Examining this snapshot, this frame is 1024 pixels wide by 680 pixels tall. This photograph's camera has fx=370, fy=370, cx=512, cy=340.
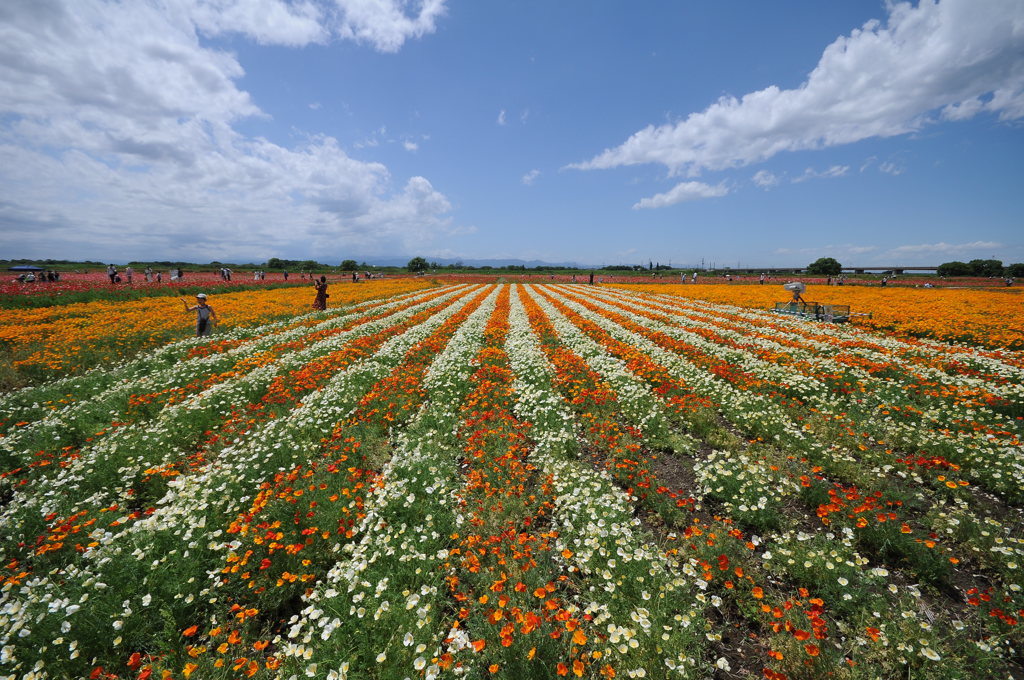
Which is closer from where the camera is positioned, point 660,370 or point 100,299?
point 660,370

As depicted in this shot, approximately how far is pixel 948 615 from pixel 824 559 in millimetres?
1056

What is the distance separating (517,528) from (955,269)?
117702 millimetres

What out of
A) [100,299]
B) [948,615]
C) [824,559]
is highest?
[100,299]

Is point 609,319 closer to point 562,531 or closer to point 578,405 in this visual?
point 578,405

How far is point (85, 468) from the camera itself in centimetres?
585

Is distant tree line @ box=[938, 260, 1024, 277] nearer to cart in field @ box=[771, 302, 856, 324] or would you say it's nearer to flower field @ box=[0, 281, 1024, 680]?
cart in field @ box=[771, 302, 856, 324]

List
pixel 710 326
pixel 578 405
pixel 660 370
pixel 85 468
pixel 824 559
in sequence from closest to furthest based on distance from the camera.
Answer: pixel 824 559 → pixel 85 468 → pixel 578 405 → pixel 660 370 → pixel 710 326

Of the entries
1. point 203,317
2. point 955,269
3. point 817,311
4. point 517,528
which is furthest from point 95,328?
point 955,269

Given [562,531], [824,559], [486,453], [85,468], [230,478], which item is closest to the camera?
[824,559]

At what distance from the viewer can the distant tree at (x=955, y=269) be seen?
241ft

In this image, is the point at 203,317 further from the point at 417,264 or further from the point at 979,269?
the point at 979,269

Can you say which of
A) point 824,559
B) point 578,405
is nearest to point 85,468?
point 578,405

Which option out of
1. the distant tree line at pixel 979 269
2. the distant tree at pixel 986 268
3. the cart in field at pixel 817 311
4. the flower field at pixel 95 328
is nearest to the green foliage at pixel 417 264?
the flower field at pixel 95 328

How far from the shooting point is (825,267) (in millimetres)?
94000
